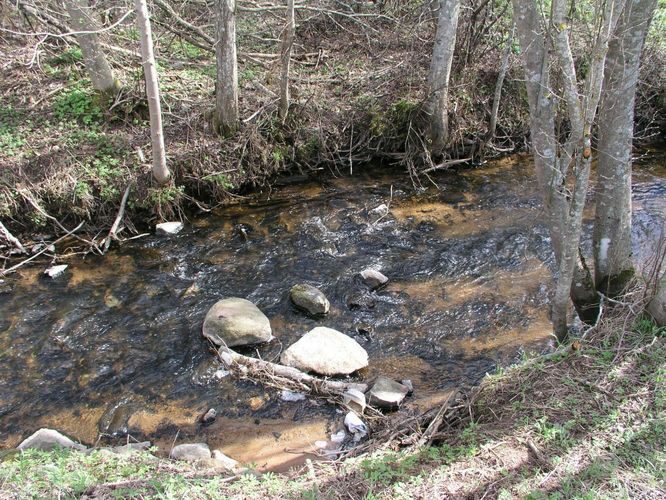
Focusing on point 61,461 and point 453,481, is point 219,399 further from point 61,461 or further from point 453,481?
point 453,481

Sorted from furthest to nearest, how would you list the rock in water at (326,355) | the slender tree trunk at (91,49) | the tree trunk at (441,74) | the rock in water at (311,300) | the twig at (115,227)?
the tree trunk at (441,74) < the slender tree trunk at (91,49) < the twig at (115,227) < the rock in water at (311,300) < the rock in water at (326,355)

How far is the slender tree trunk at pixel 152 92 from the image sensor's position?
6.56 m

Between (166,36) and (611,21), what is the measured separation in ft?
30.0

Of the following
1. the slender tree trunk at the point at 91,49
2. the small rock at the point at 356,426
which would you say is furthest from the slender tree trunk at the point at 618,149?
the slender tree trunk at the point at 91,49

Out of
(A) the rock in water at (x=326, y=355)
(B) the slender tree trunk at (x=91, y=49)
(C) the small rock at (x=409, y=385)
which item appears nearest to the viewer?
(C) the small rock at (x=409, y=385)

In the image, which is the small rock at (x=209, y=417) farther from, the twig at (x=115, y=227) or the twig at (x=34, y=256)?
the twig at (x=34, y=256)

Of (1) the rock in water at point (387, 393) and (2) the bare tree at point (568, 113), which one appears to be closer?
(2) the bare tree at point (568, 113)

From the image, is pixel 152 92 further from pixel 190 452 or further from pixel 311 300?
pixel 190 452

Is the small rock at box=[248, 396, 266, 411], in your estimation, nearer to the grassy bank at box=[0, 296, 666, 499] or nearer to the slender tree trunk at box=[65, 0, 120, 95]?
the grassy bank at box=[0, 296, 666, 499]

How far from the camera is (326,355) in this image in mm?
5422

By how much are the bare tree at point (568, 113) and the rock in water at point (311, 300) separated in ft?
8.98

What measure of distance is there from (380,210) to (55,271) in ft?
16.5

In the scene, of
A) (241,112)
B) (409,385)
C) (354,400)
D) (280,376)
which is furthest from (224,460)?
(241,112)

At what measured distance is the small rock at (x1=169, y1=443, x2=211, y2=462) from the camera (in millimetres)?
4367
